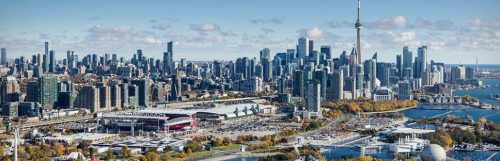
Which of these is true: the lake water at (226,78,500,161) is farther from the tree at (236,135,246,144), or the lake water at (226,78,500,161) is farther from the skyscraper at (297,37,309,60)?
the skyscraper at (297,37,309,60)

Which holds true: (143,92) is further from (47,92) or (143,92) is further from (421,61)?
(421,61)

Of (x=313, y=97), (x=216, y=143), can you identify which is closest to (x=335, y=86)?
(x=313, y=97)

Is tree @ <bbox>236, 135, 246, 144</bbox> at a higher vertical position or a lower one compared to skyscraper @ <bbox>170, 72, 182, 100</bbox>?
lower

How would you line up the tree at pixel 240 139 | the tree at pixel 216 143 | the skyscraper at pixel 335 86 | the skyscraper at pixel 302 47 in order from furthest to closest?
the skyscraper at pixel 302 47 → the skyscraper at pixel 335 86 → the tree at pixel 240 139 → the tree at pixel 216 143

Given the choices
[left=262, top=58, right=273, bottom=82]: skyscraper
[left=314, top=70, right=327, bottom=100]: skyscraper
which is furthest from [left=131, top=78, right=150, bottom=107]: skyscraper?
[left=262, top=58, right=273, bottom=82]: skyscraper

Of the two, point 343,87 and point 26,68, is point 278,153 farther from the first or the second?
point 26,68

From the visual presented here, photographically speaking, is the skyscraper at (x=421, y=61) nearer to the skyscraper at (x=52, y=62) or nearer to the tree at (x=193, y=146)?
the skyscraper at (x=52, y=62)

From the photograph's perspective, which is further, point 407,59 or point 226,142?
point 407,59

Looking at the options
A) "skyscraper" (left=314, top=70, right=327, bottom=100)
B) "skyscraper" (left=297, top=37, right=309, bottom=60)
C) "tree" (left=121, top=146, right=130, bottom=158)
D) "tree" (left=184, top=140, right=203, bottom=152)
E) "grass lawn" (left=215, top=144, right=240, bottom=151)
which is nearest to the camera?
"tree" (left=121, top=146, right=130, bottom=158)

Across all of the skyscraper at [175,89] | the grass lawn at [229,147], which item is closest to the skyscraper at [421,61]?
the skyscraper at [175,89]

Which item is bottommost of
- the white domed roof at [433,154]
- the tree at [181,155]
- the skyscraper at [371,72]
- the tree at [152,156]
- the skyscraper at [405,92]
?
the tree at [181,155]

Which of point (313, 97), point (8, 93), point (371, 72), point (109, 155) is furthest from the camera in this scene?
point (371, 72)
